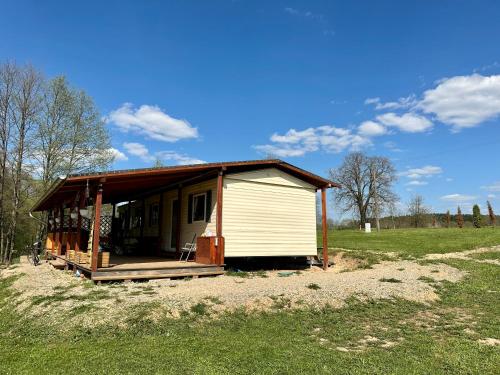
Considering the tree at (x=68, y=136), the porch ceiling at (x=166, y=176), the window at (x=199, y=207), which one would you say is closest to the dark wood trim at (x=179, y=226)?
the porch ceiling at (x=166, y=176)

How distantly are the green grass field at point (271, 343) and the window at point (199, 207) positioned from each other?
6.31 meters

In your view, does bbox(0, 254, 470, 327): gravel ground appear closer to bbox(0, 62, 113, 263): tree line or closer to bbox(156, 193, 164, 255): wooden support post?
bbox(156, 193, 164, 255): wooden support post

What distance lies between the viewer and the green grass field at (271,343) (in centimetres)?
445

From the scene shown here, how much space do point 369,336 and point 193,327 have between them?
2695 millimetres

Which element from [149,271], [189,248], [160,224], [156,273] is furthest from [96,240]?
[160,224]

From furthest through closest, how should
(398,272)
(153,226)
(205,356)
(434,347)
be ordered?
(153,226), (398,272), (434,347), (205,356)

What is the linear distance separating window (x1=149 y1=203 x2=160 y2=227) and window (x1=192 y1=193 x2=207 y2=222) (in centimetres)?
393

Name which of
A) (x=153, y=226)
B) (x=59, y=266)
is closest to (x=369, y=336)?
(x=59, y=266)

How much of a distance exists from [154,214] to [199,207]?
16.3 ft

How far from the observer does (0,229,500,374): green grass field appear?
4.45 meters

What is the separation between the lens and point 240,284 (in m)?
9.15

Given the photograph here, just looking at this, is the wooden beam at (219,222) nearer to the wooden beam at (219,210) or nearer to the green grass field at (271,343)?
the wooden beam at (219,210)

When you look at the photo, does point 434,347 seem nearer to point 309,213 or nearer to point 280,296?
point 280,296

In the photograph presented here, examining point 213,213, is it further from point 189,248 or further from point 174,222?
point 174,222
